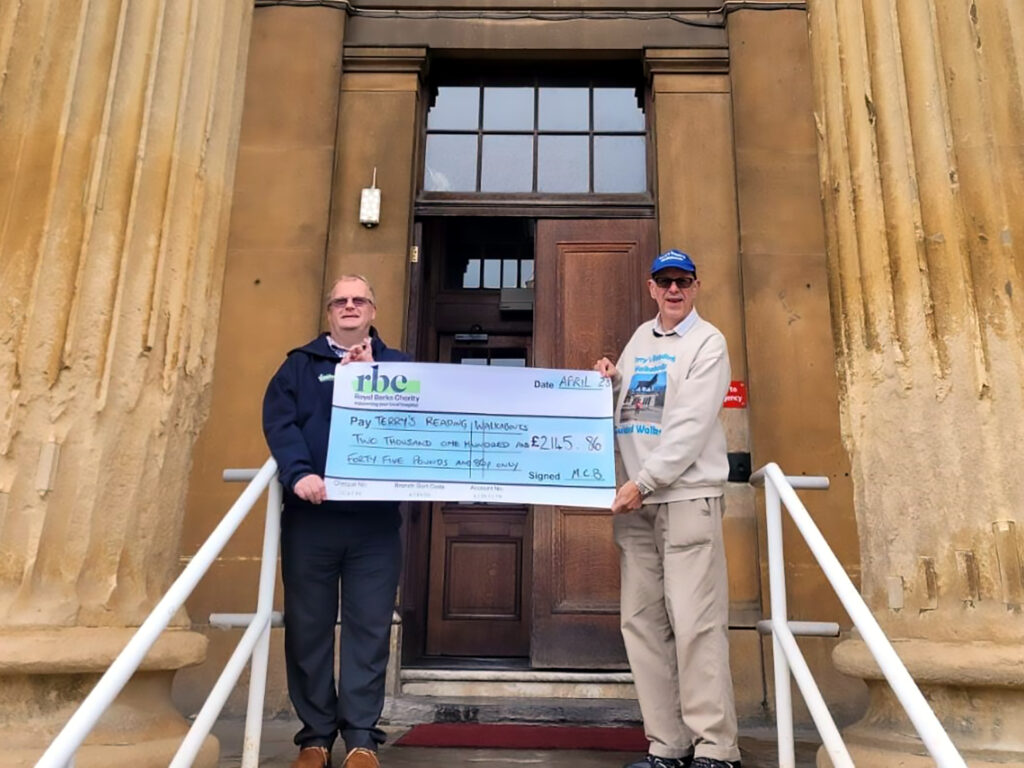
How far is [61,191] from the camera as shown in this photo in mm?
2750

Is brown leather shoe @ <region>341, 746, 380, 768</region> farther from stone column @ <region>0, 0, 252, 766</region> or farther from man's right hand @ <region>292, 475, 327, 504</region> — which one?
man's right hand @ <region>292, 475, 327, 504</region>

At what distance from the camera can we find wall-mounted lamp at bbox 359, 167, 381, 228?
235 inches

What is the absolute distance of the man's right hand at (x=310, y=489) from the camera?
2.80 meters

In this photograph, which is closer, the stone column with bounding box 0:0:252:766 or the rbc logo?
the stone column with bounding box 0:0:252:766

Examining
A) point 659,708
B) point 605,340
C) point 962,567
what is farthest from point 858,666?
point 605,340

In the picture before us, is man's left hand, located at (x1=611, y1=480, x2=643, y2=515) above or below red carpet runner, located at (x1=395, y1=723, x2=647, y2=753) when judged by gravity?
above

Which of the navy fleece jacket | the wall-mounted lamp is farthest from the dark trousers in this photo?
the wall-mounted lamp

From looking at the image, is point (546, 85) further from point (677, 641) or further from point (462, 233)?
point (677, 641)

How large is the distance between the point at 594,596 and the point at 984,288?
11.4 ft

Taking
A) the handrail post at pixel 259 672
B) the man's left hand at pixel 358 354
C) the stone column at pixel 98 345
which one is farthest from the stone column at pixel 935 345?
the stone column at pixel 98 345

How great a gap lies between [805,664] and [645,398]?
1.14m

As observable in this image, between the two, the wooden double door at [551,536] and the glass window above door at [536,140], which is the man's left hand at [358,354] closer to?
the wooden double door at [551,536]

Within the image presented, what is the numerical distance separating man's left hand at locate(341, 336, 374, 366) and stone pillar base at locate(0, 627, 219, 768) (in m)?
1.13

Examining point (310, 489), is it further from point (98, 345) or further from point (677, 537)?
point (677, 537)
